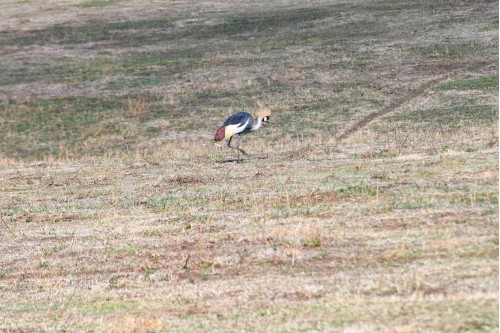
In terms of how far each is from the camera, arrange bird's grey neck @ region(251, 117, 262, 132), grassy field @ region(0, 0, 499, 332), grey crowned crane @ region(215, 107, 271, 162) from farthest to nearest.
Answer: grey crowned crane @ region(215, 107, 271, 162) < bird's grey neck @ region(251, 117, 262, 132) < grassy field @ region(0, 0, 499, 332)

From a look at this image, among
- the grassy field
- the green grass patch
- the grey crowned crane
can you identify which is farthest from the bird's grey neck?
the green grass patch

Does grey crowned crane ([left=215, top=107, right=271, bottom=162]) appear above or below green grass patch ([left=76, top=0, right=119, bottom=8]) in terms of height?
above

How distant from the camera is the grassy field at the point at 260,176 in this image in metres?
15.7

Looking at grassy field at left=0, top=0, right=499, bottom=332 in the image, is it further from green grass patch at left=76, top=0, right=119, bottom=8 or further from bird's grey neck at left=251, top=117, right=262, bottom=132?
green grass patch at left=76, top=0, right=119, bottom=8

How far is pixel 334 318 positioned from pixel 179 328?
2447mm

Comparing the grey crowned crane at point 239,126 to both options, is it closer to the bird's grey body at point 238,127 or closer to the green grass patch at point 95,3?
the bird's grey body at point 238,127

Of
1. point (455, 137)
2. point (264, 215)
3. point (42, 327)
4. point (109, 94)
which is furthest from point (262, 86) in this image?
point (42, 327)

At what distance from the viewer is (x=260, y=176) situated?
3012cm

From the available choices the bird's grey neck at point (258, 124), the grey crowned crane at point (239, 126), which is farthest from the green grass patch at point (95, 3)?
the bird's grey neck at point (258, 124)

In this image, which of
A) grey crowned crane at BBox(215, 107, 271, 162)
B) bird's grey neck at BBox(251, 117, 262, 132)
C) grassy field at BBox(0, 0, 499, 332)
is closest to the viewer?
grassy field at BBox(0, 0, 499, 332)

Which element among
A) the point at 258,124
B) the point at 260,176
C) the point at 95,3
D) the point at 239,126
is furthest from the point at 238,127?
the point at 95,3

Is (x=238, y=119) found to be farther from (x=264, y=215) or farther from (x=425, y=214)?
(x=425, y=214)

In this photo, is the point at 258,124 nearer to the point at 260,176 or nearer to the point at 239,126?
the point at 239,126

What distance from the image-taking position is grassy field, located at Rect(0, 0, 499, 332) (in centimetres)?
1572
